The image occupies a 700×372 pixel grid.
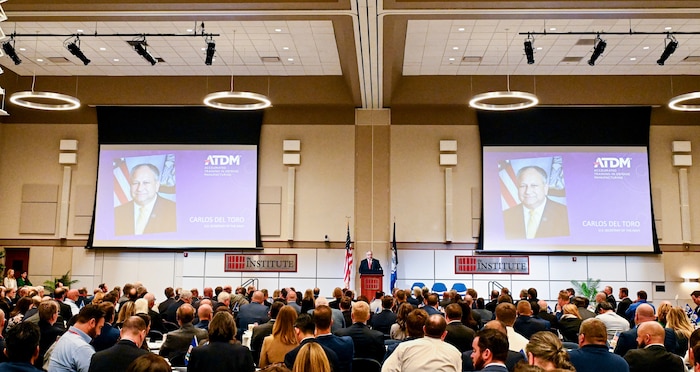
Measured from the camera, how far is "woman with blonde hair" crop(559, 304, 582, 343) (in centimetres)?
870

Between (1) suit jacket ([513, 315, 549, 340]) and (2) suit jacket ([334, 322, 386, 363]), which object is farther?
(1) suit jacket ([513, 315, 549, 340])

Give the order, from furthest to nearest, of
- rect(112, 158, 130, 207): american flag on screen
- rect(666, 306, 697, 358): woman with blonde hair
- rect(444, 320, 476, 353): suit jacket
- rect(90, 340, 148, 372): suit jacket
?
rect(112, 158, 130, 207): american flag on screen → rect(666, 306, 697, 358): woman with blonde hair → rect(444, 320, 476, 353): suit jacket → rect(90, 340, 148, 372): suit jacket

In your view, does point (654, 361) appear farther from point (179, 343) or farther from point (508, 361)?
point (179, 343)

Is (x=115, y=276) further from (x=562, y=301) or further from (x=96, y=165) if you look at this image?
(x=562, y=301)

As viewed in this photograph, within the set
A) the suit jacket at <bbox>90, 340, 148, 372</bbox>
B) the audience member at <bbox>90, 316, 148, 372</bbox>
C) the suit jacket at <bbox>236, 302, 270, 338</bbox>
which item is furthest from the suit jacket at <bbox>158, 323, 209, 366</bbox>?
the suit jacket at <bbox>236, 302, 270, 338</bbox>

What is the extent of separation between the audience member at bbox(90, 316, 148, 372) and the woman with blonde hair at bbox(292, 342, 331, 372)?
182 centimetres

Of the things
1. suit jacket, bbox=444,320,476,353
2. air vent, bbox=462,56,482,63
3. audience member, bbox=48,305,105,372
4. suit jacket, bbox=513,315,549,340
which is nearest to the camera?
audience member, bbox=48,305,105,372

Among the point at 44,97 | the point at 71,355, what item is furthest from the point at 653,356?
the point at 44,97

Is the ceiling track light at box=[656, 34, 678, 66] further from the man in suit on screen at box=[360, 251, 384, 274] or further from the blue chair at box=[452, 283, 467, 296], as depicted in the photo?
the man in suit on screen at box=[360, 251, 384, 274]

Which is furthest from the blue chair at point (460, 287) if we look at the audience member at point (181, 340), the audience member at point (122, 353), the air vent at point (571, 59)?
the audience member at point (122, 353)

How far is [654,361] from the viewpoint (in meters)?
5.25

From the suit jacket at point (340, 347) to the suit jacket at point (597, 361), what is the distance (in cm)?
194

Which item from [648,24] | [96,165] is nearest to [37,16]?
[96,165]

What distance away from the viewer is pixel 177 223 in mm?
18906
